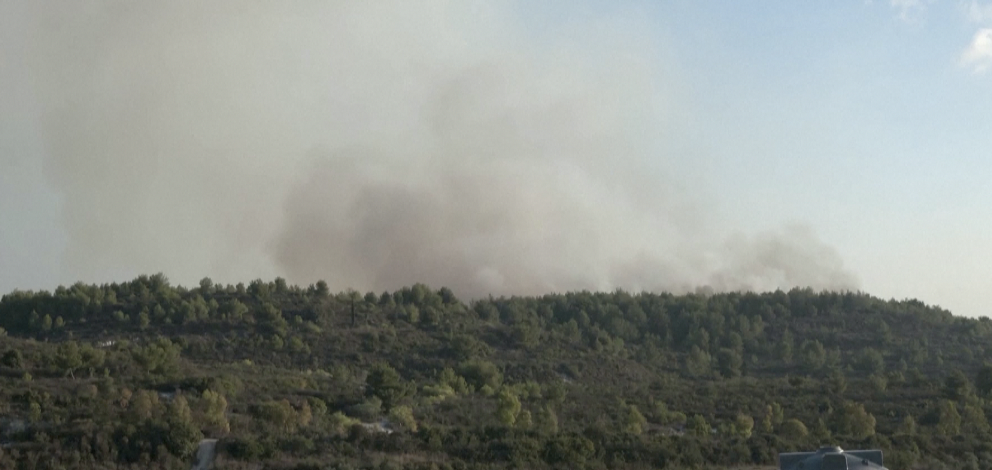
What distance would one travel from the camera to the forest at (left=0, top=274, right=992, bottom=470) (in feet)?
133

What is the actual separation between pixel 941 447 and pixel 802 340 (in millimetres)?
62002

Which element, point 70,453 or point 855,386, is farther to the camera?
point 855,386

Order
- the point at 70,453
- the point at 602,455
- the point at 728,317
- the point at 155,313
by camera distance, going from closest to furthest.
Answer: the point at 70,453 < the point at 602,455 < the point at 155,313 < the point at 728,317

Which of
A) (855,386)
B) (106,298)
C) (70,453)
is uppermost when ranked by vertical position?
(106,298)

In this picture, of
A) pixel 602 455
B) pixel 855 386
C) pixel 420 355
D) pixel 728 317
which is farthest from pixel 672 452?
pixel 728 317

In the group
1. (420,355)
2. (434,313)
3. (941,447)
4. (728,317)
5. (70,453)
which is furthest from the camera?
(728,317)

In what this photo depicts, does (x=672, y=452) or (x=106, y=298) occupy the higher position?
(x=106, y=298)

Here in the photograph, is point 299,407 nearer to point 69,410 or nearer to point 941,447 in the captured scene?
point 69,410

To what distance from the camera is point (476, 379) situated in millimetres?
71812

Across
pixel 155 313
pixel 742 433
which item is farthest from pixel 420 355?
pixel 742 433

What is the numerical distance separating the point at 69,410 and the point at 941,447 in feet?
117

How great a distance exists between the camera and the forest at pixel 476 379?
1597 inches

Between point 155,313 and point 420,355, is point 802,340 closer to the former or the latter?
point 420,355

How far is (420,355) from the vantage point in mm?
84125
